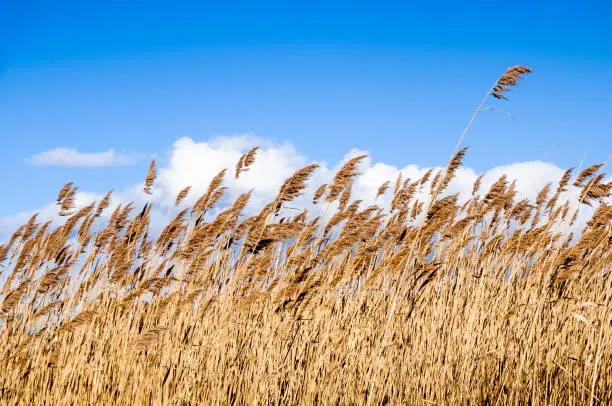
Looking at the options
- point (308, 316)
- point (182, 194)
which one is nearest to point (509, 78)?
point (308, 316)

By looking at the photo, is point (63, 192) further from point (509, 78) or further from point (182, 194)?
point (509, 78)

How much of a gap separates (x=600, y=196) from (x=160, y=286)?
4.31 metres

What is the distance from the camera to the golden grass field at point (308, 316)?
3.68 meters

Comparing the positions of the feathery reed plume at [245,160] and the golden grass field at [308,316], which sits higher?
the feathery reed plume at [245,160]

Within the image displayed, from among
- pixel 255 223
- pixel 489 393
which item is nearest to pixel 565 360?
pixel 489 393

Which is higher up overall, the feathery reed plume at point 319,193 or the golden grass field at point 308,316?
the feathery reed plume at point 319,193

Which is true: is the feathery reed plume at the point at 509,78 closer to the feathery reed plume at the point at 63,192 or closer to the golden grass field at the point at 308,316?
the golden grass field at the point at 308,316

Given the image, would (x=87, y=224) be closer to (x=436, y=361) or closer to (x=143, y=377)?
(x=143, y=377)

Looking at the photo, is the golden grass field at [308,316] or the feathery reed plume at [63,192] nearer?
the golden grass field at [308,316]

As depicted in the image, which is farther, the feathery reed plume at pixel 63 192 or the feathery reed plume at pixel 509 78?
the feathery reed plume at pixel 63 192

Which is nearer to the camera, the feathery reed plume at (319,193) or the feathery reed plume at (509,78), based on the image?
the feathery reed plume at (509,78)

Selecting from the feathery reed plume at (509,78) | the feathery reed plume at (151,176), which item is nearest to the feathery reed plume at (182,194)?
the feathery reed plume at (151,176)

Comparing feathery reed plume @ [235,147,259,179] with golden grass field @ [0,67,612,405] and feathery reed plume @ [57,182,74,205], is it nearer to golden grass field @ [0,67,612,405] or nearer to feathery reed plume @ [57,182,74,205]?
golden grass field @ [0,67,612,405]

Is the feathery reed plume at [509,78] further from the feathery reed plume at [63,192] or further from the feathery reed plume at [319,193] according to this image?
the feathery reed plume at [63,192]
